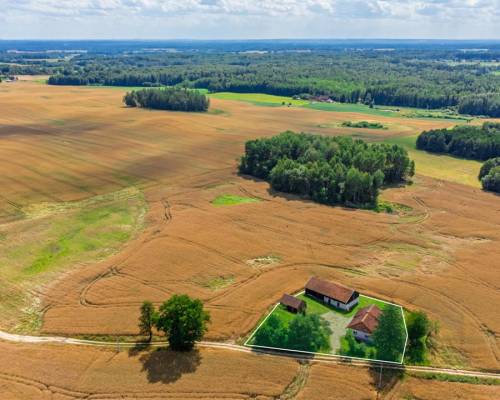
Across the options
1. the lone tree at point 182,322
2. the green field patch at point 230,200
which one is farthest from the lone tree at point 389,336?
the green field patch at point 230,200

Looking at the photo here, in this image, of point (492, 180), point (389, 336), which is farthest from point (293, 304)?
point (492, 180)

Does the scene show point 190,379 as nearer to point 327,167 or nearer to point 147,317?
point 147,317

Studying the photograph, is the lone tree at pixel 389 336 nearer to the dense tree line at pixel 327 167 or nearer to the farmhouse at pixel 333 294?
the farmhouse at pixel 333 294

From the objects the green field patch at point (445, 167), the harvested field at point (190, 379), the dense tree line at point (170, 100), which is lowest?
the harvested field at point (190, 379)

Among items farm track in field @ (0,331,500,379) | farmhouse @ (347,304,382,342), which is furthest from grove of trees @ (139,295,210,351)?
farmhouse @ (347,304,382,342)

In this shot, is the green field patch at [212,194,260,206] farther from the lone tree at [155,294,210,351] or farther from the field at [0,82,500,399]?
the lone tree at [155,294,210,351]

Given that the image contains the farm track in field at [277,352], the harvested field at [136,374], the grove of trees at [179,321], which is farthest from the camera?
the grove of trees at [179,321]

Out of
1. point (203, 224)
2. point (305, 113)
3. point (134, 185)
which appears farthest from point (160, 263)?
point (305, 113)
